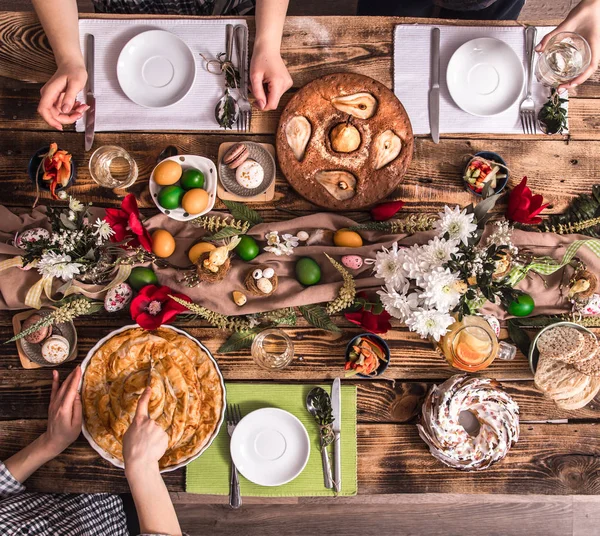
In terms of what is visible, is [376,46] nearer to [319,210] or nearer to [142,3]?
[319,210]

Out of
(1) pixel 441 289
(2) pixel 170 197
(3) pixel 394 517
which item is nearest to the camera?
(1) pixel 441 289

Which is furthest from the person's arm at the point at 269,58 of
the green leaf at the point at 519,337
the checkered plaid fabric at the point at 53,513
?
the checkered plaid fabric at the point at 53,513

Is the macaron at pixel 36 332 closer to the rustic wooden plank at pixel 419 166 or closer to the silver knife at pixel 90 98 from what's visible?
the rustic wooden plank at pixel 419 166

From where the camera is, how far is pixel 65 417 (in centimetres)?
126

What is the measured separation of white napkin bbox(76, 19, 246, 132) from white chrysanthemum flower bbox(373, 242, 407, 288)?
2.21 feet

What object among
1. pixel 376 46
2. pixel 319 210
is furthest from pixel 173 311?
pixel 376 46

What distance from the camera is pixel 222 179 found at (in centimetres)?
137

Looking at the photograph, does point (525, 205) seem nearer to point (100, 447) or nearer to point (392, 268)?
point (392, 268)

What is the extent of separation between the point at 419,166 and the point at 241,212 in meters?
0.55

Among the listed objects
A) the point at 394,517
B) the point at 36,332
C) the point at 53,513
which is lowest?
the point at 394,517

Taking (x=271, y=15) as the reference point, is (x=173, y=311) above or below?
below

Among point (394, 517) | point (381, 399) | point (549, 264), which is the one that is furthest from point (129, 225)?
point (394, 517)

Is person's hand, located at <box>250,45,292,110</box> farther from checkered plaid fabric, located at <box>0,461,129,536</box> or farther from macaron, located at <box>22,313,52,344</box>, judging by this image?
checkered plaid fabric, located at <box>0,461,129,536</box>

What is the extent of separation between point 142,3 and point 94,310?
1015 millimetres
